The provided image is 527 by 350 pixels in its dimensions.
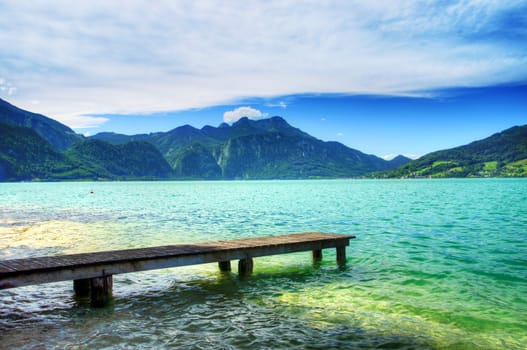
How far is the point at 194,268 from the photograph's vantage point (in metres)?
19.3

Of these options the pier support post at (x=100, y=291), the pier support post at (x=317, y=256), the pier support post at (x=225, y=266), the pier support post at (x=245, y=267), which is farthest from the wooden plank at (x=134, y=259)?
the pier support post at (x=317, y=256)

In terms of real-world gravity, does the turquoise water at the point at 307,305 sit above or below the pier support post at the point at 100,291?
below

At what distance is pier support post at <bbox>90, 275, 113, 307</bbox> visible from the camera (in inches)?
514

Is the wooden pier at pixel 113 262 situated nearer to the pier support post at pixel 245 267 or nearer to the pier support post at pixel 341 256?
the pier support post at pixel 245 267

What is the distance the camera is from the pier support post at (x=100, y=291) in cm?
1305

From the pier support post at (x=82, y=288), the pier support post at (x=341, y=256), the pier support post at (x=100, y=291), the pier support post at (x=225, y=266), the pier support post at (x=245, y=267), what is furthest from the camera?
the pier support post at (x=341, y=256)

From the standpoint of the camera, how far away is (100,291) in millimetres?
13188

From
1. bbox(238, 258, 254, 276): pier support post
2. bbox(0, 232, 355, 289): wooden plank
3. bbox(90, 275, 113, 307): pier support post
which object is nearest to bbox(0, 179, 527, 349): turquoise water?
bbox(90, 275, 113, 307): pier support post

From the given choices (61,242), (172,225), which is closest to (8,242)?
(61,242)

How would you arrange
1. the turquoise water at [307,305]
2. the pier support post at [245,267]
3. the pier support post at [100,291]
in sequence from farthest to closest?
the pier support post at [245,267]
the pier support post at [100,291]
the turquoise water at [307,305]

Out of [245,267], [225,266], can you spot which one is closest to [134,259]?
[245,267]

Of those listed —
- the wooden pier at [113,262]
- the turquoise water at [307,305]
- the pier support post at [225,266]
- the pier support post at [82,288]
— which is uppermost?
the wooden pier at [113,262]

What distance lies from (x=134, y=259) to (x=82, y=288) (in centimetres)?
213

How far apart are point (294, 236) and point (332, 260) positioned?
2448 millimetres
